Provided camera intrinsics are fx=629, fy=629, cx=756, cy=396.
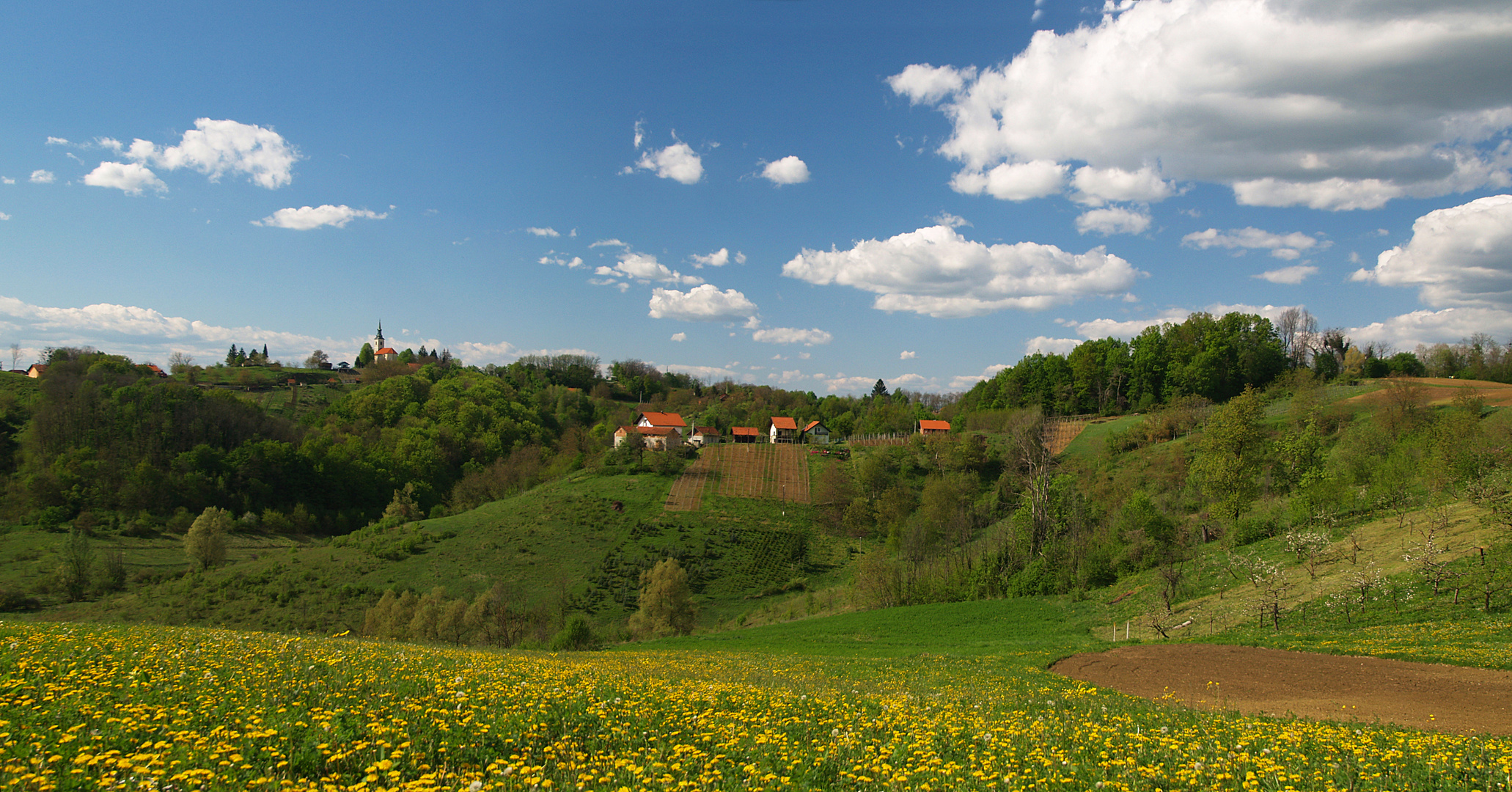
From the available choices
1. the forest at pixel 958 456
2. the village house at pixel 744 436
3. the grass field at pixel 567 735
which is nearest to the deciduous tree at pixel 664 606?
the forest at pixel 958 456

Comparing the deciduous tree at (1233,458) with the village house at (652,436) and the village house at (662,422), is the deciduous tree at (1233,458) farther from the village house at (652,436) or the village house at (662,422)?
the village house at (662,422)

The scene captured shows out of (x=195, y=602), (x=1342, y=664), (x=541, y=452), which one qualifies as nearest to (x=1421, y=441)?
(x=1342, y=664)

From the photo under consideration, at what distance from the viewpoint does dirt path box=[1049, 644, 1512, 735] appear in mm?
12223

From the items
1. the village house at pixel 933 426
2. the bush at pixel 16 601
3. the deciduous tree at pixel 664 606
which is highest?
the village house at pixel 933 426

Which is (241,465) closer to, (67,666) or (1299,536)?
(67,666)

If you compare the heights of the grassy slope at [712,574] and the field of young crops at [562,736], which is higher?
the field of young crops at [562,736]

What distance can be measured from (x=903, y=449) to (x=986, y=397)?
37.5m

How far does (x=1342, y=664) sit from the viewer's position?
57.1ft

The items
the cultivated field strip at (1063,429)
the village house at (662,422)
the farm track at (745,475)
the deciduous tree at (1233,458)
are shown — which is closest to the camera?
the deciduous tree at (1233,458)

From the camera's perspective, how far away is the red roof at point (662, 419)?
507 ft

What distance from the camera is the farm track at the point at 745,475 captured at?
103938mm

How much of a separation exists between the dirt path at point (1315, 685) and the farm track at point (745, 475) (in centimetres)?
8147

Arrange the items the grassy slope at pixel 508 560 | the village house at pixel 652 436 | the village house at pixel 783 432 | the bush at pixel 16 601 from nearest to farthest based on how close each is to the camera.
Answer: the bush at pixel 16 601 < the grassy slope at pixel 508 560 < the village house at pixel 652 436 < the village house at pixel 783 432

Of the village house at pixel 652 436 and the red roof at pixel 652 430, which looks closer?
the village house at pixel 652 436
